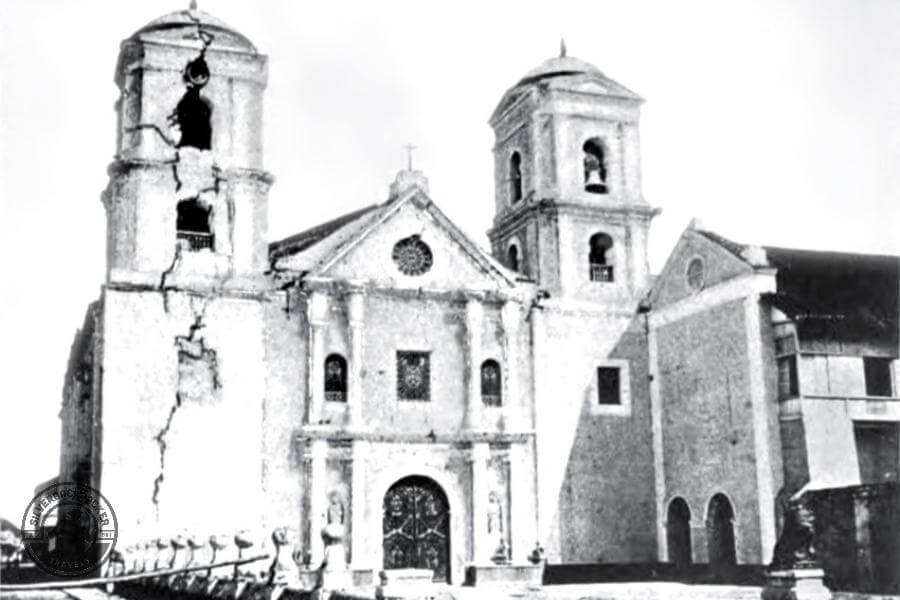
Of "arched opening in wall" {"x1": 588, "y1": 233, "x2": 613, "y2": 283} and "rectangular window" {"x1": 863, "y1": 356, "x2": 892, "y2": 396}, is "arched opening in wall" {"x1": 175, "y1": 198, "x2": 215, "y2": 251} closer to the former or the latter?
"arched opening in wall" {"x1": 588, "y1": 233, "x2": 613, "y2": 283}

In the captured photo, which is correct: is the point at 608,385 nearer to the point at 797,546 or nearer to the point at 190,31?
the point at 190,31

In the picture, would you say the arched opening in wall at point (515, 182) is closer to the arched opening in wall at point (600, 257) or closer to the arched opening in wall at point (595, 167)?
the arched opening in wall at point (595, 167)

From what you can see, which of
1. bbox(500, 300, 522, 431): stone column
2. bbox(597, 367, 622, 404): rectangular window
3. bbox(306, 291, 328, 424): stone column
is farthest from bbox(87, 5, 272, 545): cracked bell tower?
bbox(597, 367, 622, 404): rectangular window

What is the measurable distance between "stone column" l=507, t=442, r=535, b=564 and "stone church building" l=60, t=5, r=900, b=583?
0.06 meters

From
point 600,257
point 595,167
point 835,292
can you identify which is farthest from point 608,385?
point 835,292

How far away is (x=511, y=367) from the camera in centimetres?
2916

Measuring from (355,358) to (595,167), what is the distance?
889 cm

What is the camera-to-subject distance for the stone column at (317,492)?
26.7 m

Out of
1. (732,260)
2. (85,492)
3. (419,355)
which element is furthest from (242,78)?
(732,260)

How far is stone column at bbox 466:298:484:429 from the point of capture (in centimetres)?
2848

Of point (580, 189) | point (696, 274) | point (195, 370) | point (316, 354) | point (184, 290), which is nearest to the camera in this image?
point (195, 370)

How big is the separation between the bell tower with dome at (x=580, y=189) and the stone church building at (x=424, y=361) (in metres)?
0.07

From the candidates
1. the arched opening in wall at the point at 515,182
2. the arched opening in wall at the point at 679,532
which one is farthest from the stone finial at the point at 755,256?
the arched opening in wall at the point at 515,182

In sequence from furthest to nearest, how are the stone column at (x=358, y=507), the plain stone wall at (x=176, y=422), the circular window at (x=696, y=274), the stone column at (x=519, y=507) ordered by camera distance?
1. the circular window at (x=696, y=274)
2. the stone column at (x=519, y=507)
3. the stone column at (x=358, y=507)
4. the plain stone wall at (x=176, y=422)
